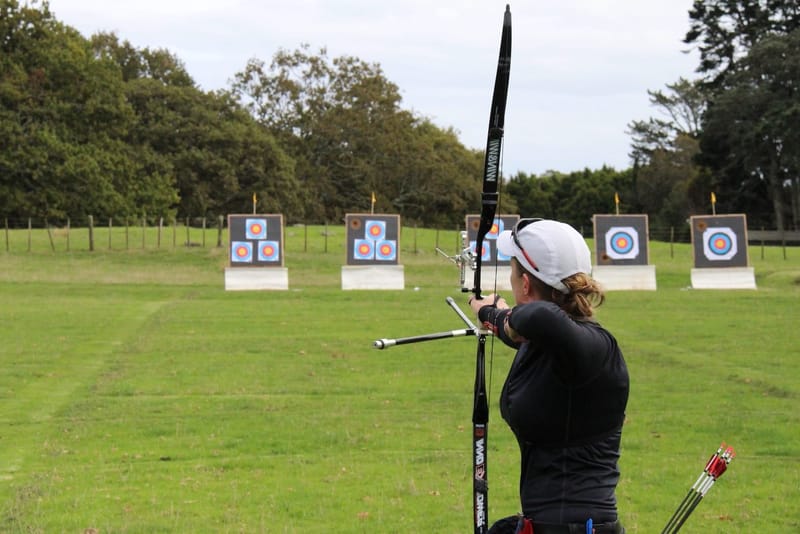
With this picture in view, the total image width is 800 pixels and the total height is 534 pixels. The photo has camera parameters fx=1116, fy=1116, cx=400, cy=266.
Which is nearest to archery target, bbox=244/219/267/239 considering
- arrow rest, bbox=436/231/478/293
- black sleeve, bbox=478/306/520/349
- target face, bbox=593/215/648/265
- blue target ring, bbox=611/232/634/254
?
target face, bbox=593/215/648/265

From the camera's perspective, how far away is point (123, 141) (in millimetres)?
47125

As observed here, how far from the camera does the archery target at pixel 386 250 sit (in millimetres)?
26875

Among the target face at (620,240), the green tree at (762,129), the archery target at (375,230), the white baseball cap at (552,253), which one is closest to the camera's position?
the white baseball cap at (552,253)

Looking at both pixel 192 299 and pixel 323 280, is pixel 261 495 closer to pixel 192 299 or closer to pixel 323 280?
pixel 192 299

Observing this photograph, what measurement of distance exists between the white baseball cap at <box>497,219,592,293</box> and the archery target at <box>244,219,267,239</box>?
975 inches

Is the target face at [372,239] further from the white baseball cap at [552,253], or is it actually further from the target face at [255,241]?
the white baseball cap at [552,253]

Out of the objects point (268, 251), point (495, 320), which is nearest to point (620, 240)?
point (268, 251)

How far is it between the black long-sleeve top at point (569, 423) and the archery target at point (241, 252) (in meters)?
24.1

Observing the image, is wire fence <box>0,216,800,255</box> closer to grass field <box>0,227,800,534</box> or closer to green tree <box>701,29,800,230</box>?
green tree <box>701,29,800,230</box>

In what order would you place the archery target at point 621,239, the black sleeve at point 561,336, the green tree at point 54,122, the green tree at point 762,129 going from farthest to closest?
the green tree at point 762,129, the green tree at point 54,122, the archery target at point 621,239, the black sleeve at point 561,336

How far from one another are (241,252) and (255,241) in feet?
1.68

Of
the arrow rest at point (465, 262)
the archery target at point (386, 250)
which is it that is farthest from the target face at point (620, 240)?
the arrow rest at point (465, 262)

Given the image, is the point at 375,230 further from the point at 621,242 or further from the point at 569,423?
the point at 569,423

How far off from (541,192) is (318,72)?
2074cm
